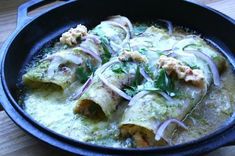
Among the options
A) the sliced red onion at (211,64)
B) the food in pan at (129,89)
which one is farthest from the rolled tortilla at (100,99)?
the sliced red onion at (211,64)

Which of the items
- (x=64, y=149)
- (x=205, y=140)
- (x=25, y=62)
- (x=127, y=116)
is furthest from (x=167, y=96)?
(x=25, y=62)

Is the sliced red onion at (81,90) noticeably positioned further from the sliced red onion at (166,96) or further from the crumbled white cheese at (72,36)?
the sliced red onion at (166,96)

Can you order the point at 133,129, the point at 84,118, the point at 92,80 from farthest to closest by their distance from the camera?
the point at 92,80, the point at 84,118, the point at 133,129

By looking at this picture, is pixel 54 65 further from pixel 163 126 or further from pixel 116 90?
pixel 163 126

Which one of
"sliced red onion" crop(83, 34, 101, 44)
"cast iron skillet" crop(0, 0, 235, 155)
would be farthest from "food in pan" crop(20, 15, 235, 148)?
Answer: "cast iron skillet" crop(0, 0, 235, 155)

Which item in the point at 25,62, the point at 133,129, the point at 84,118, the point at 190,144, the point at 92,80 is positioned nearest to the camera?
the point at 190,144

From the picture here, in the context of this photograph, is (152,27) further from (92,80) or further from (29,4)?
(29,4)

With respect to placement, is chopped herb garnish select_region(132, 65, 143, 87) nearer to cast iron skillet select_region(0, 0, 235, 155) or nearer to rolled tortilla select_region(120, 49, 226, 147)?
rolled tortilla select_region(120, 49, 226, 147)
